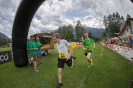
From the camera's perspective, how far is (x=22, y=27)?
8695mm

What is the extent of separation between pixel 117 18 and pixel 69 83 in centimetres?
7669

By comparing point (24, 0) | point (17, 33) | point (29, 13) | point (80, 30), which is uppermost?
point (80, 30)

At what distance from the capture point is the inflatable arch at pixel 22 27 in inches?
289

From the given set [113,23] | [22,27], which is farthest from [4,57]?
[113,23]

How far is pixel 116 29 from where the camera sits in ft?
240

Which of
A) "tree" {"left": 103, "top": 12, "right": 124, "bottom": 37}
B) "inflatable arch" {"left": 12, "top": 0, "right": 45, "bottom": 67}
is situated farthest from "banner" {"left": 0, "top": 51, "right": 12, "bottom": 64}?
"tree" {"left": 103, "top": 12, "right": 124, "bottom": 37}

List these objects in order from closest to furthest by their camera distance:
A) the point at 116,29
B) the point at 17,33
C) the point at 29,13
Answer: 1. the point at 29,13
2. the point at 17,33
3. the point at 116,29

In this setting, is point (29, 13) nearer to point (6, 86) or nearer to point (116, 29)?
point (6, 86)

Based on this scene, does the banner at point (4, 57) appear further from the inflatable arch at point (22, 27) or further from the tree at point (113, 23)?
the tree at point (113, 23)

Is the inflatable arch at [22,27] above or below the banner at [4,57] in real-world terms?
above

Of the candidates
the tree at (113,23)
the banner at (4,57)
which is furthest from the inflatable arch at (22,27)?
the tree at (113,23)

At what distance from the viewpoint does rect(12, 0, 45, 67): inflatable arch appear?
735cm

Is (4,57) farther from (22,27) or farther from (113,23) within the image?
(113,23)

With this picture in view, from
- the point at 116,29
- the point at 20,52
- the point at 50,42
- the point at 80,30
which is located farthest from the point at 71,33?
the point at 20,52
